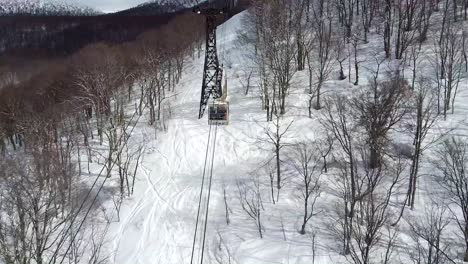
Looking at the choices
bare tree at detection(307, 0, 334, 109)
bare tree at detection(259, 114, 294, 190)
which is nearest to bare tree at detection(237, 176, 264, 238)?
bare tree at detection(259, 114, 294, 190)

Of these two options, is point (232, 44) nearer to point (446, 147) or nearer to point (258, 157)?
point (258, 157)

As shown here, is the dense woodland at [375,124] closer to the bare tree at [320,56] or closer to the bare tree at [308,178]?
the bare tree at [308,178]

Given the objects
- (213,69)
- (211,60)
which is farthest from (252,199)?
(211,60)

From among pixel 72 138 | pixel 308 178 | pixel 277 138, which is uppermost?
pixel 277 138

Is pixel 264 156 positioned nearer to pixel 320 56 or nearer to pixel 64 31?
pixel 320 56

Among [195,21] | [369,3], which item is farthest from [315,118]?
[195,21]

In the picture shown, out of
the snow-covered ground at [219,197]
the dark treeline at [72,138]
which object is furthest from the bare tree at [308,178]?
the dark treeline at [72,138]
